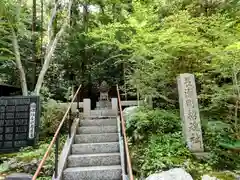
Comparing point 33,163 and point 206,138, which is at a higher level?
point 206,138

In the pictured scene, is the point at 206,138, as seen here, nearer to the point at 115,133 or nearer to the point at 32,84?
the point at 115,133

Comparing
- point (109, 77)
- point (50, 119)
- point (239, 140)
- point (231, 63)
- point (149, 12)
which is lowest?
point (239, 140)

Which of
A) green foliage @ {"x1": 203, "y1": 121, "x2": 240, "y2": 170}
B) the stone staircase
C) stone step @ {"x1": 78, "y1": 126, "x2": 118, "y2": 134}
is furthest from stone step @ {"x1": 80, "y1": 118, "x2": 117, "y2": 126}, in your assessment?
green foliage @ {"x1": 203, "y1": 121, "x2": 240, "y2": 170}

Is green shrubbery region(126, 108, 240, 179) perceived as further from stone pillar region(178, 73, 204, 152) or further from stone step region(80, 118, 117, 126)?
stone step region(80, 118, 117, 126)

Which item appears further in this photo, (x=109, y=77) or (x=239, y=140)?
(x=109, y=77)

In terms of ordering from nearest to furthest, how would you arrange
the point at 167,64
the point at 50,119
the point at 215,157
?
the point at 215,157 < the point at 167,64 < the point at 50,119

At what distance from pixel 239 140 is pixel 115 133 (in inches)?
115

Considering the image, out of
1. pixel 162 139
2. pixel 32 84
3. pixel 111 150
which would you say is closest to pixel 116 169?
pixel 111 150

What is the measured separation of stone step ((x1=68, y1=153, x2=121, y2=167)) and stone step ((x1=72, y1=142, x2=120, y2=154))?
37cm

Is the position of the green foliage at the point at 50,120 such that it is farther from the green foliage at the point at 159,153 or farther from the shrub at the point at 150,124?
the green foliage at the point at 159,153

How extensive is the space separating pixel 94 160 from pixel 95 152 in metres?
0.42

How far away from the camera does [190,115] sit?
5.13 meters

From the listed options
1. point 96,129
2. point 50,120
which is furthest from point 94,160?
point 50,120

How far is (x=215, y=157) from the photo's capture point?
4.89 m
